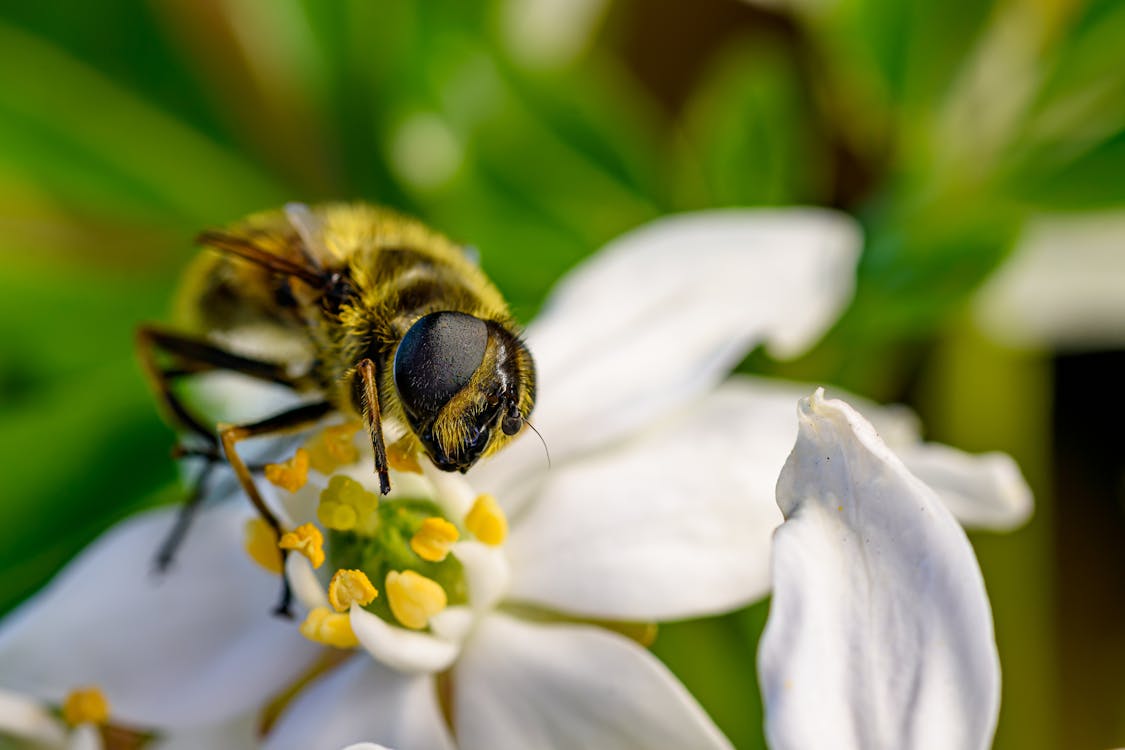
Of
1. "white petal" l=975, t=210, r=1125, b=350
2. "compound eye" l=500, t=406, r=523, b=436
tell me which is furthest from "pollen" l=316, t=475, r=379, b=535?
"white petal" l=975, t=210, r=1125, b=350

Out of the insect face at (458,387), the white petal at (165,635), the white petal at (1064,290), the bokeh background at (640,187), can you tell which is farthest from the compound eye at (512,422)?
the white petal at (1064,290)

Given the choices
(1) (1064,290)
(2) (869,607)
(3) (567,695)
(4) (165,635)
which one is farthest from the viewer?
(1) (1064,290)

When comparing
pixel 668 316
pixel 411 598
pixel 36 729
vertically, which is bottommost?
pixel 36 729

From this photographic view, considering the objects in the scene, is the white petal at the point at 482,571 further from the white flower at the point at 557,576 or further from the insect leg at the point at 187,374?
the insect leg at the point at 187,374

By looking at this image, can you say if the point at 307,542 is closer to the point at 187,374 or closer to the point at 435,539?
the point at 435,539

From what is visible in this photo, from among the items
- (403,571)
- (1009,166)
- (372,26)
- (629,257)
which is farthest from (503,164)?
(403,571)

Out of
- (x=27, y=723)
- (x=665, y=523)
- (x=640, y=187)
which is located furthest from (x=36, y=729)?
(x=640, y=187)
